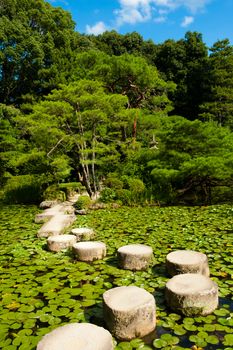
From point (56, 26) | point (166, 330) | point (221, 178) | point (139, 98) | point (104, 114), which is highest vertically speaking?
point (56, 26)

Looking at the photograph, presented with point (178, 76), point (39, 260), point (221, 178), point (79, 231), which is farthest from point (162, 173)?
point (178, 76)

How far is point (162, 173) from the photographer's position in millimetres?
10469

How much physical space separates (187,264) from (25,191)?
10.1 metres

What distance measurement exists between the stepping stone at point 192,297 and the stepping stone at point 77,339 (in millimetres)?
1084

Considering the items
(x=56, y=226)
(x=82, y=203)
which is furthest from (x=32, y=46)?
(x=56, y=226)

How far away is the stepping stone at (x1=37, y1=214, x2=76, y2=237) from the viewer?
7145 millimetres

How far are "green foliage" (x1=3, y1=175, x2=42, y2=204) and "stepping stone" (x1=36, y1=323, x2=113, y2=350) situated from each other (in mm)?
10455

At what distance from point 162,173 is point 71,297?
6.70 metres

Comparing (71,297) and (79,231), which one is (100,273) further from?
(79,231)

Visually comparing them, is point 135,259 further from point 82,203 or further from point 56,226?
point 82,203

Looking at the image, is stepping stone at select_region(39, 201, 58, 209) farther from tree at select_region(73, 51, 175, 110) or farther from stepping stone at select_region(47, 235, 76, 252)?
tree at select_region(73, 51, 175, 110)

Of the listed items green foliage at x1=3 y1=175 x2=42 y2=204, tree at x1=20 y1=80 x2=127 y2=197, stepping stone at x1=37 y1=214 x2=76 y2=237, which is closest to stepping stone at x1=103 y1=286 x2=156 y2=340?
stepping stone at x1=37 y1=214 x2=76 y2=237

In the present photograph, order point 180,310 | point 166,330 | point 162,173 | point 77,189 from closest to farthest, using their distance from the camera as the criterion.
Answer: point 166,330
point 180,310
point 162,173
point 77,189

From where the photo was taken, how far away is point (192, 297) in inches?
145
